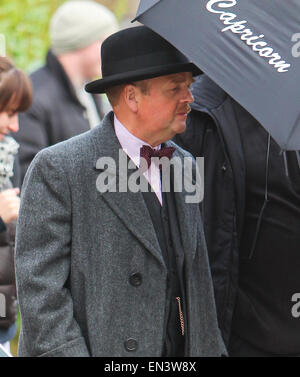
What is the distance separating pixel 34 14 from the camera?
7.92 metres

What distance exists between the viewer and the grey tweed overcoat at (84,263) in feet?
11.0

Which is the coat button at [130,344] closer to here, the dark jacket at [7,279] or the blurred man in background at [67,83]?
the dark jacket at [7,279]

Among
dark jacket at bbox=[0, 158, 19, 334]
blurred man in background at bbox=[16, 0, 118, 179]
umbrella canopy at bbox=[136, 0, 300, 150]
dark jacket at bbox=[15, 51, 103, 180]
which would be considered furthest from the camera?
blurred man in background at bbox=[16, 0, 118, 179]

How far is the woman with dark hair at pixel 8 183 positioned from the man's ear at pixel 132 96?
114 centimetres

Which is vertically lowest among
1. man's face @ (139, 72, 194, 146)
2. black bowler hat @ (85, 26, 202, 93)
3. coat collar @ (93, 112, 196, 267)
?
coat collar @ (93, 112, 196, 267)

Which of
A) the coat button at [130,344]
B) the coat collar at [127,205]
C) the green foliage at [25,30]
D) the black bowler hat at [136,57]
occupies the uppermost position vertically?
the green foliage at [25,30]

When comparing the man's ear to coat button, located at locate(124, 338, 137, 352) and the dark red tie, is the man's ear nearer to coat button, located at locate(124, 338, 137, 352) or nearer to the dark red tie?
the dark red tie

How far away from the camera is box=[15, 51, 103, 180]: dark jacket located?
5895 millimetres

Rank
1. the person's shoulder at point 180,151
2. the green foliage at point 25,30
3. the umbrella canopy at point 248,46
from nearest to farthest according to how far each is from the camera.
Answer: the umbrella canopy at point 248,46
the person's shoulder at point 180,151
the green foliage at point 25,30

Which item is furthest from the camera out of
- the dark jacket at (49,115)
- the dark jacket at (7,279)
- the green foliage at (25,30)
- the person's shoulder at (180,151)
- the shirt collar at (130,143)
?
the green foliage at (25,30)

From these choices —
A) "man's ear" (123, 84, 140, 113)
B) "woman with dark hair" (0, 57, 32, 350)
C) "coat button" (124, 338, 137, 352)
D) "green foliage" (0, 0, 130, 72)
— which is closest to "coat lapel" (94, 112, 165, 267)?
"man's ear" (123, 84, 140, 113)

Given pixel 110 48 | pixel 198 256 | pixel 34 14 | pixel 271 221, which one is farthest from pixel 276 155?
pixel 34 14

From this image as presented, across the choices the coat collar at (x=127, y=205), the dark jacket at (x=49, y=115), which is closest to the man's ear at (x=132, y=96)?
the coat collar at (x=127, y=205)

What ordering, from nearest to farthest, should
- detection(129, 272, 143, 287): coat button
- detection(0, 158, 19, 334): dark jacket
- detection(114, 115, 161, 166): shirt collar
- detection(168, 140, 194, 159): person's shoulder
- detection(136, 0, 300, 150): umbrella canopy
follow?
detection(136, 0, 300, 150): umbrella canopy < detection(129, 272, 143, 287): coat button < detection(114, 115, 161, 166): shirt collar < detection(168, 140, 194, 159): person's shoulder < detection(0, 158, 19, 334): dark jacket
